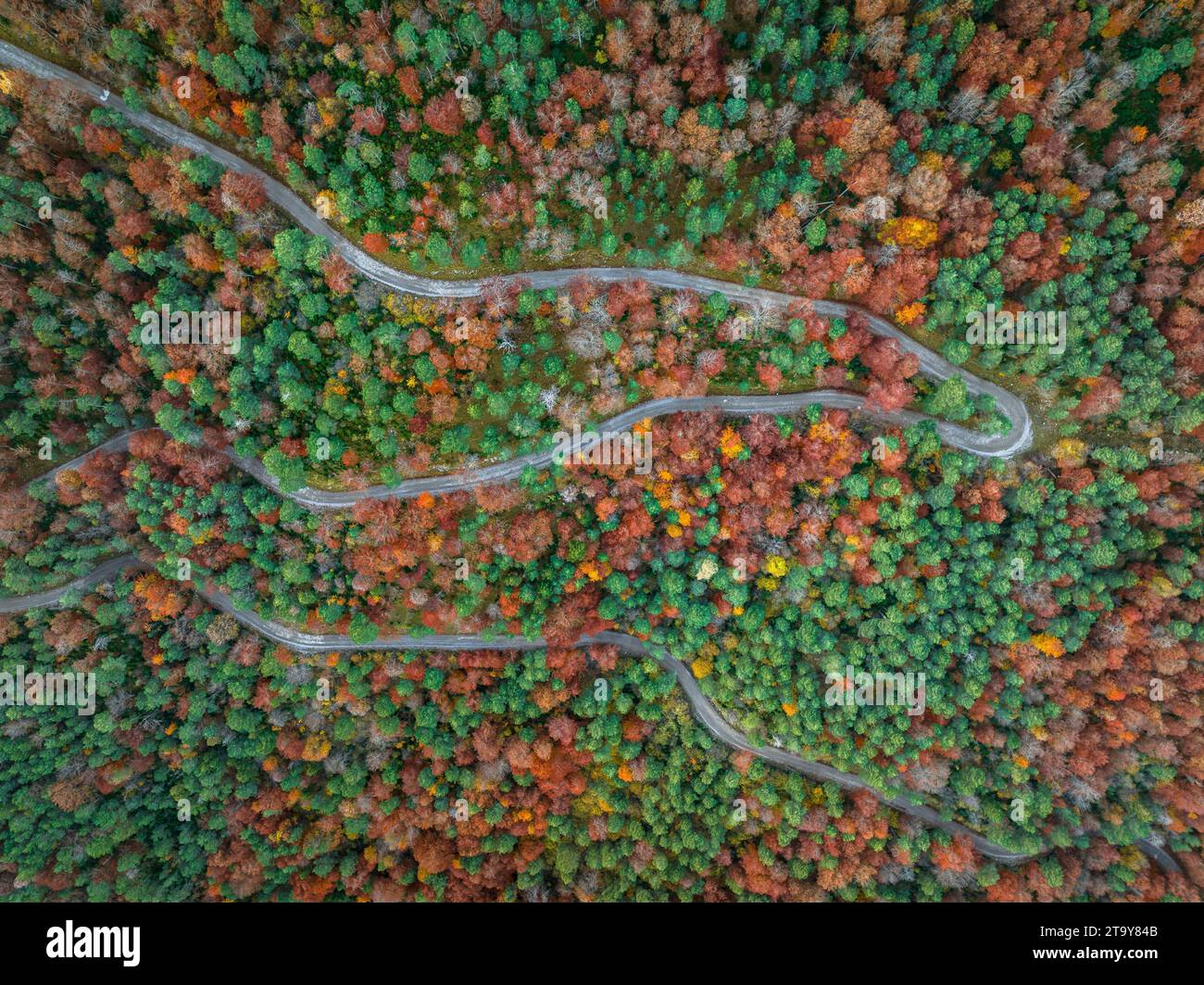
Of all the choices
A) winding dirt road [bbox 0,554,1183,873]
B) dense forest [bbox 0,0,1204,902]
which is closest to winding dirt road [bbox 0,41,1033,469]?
dense forest [bbox 0,0,1204,902]

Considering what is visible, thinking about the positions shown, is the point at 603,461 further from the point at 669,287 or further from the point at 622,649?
the point at 622,649

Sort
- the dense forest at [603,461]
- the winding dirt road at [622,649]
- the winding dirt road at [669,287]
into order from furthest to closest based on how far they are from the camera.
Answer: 1. the winding dirt road at [622,649]
2. the winding dirt road at [669,287]
3. the dense forest at [603,461]

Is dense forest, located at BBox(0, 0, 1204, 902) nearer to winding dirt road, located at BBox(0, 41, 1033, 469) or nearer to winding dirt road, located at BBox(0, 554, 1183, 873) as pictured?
winding dirt road, located at BBox(0, 41, 1033, 469)

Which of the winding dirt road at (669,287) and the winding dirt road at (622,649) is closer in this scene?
the winding dirt road at (669,287)

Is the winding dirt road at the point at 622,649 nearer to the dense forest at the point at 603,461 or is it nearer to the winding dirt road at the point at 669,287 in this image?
the dense forest at the point at 603,461

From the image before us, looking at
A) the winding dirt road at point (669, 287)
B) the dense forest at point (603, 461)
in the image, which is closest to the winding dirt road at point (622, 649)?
the dense forest at point (603, 461)

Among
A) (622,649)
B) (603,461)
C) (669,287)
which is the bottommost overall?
(622,649)

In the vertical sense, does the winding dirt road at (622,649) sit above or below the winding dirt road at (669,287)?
below

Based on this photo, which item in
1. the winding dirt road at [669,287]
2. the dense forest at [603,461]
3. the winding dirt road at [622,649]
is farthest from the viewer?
the winding dirt road at [622,649]

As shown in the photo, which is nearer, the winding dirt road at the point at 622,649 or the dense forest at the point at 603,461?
the dense forest at the point at 603,461

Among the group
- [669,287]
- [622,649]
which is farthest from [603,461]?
[622,649]
